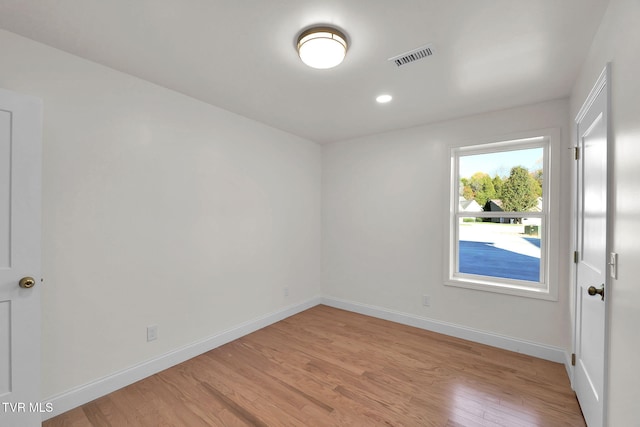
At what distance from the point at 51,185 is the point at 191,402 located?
1.85m

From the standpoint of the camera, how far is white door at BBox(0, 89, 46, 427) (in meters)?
1.58

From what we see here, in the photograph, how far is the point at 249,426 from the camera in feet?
5.99

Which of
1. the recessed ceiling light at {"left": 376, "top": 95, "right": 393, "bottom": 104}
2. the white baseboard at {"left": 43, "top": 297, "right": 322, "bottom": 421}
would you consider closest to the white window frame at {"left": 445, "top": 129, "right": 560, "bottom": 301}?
the recessed ceiling light at {"left": 376, "top": 95, "right": 393, "bottom": 104}

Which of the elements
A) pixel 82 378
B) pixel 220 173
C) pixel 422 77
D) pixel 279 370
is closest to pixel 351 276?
pixel 279 370

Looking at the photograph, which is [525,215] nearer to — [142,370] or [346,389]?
[346,389]

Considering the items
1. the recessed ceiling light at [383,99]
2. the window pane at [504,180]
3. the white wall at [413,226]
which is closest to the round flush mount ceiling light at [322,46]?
the recessed ceiling light at [383,99]

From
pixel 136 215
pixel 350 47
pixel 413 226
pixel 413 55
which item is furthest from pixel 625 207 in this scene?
pixel 136 215

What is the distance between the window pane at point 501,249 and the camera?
9.61ft

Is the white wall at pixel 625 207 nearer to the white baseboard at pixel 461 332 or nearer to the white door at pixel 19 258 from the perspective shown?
the white baseboard at pixel 461 332

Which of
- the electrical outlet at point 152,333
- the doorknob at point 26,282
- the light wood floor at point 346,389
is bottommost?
the light wood floor at point 346,389

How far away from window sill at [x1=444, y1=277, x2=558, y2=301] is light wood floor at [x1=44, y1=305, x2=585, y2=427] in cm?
61

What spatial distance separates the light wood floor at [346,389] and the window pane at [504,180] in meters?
→ 1.58

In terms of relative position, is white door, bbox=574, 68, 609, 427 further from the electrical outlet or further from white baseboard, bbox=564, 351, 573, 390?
the electrical outlet

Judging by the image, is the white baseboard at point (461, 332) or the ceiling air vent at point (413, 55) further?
the white baseboard at point (461, 332)
